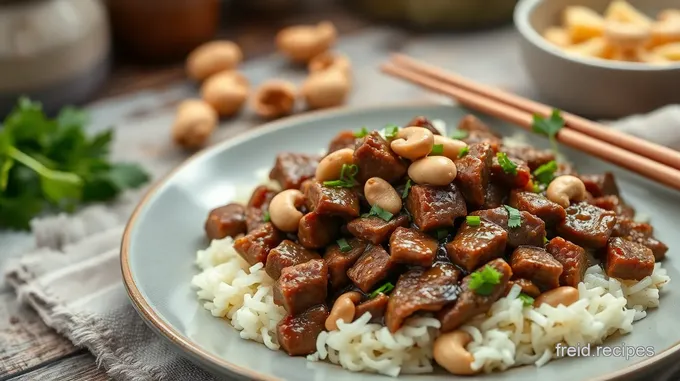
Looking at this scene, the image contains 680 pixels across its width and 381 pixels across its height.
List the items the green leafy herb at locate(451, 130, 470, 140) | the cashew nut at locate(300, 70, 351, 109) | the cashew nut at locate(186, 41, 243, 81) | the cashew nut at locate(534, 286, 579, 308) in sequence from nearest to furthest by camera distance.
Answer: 1. the cashew nut at locate(534, 286, 579, 308)
2. the green leafy herb at locate(451, 130, 470, 140)
3. the cashew nut at locate(300, 70, 351, 109)
4. the cashew nut at locate(186, 41, 243, 81)

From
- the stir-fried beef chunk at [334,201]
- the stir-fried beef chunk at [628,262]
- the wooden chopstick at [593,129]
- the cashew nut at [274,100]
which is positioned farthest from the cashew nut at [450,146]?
the cashew nut at [274,100]

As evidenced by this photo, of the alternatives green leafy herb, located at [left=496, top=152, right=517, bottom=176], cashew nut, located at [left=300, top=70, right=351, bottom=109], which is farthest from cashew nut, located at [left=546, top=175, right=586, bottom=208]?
cashew nut, located at [left=300, top=70, right=351, bottom=109]

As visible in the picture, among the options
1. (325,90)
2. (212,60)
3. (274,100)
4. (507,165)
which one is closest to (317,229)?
(507,165)

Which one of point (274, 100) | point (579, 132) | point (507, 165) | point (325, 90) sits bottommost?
point (274, 100)

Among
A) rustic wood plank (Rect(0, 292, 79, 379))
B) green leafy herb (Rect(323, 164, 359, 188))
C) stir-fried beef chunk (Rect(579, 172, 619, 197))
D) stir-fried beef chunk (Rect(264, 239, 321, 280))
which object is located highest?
green leafy herb (Rect(323, 164, 359, 188))

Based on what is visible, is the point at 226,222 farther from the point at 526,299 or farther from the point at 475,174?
the point at 526,299

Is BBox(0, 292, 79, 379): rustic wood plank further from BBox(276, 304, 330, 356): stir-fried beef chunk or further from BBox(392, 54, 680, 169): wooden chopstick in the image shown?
BBox(392, 54, 680, 169): wooden chopstick
